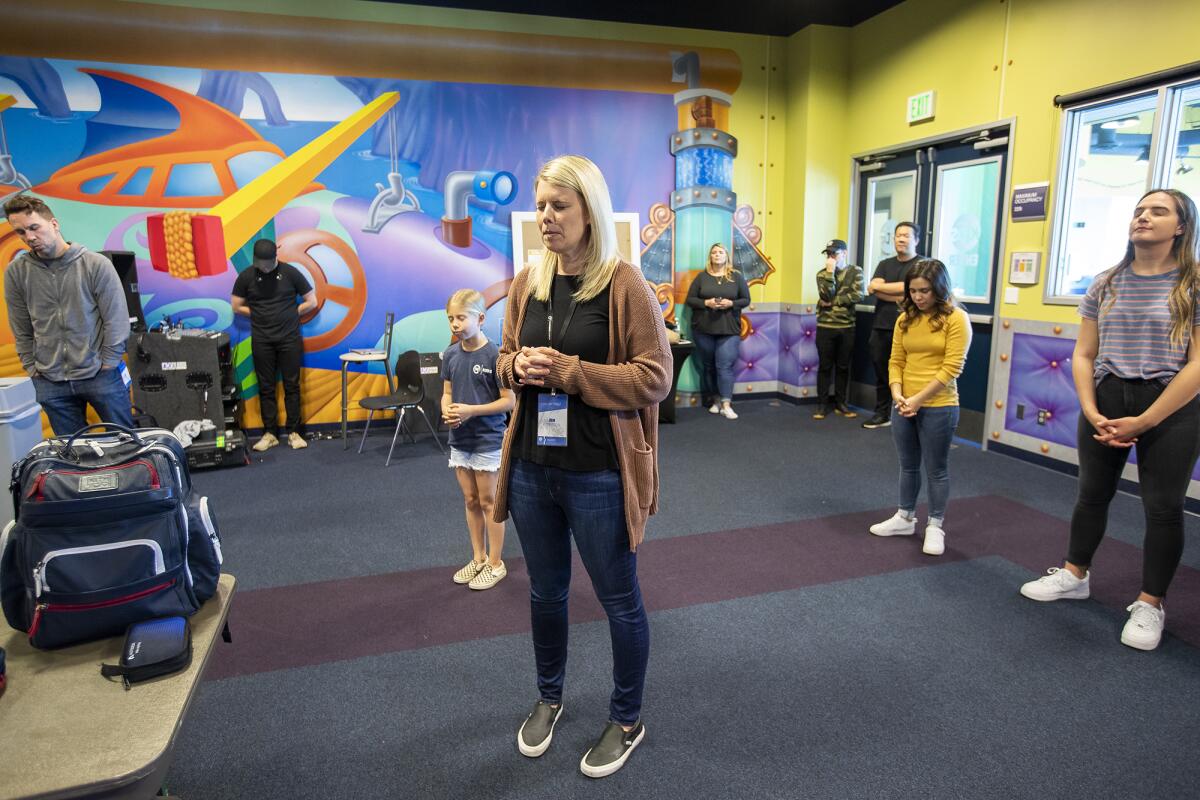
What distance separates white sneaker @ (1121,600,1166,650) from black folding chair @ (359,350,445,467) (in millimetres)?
4182

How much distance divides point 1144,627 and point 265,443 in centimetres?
550

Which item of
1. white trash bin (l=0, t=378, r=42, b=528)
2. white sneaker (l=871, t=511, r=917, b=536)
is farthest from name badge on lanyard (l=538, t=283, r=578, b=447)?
white sneaker (l=871, t=511, r=917, b=536)

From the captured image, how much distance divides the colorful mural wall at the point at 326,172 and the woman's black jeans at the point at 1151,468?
14.8 feet

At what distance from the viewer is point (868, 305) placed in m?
6.34

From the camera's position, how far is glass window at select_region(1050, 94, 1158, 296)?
13.8 ft

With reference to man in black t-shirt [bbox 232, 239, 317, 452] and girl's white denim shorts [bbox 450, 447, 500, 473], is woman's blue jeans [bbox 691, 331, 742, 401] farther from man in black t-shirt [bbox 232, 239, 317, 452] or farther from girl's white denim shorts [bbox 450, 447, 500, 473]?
girl's white denim shorts [bbox 450, 447, 500, 473]

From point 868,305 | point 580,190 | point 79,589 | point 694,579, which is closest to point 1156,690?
point 694,579

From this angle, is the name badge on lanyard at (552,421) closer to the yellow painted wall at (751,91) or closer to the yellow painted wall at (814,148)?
the yellow painted wall at (751,91)

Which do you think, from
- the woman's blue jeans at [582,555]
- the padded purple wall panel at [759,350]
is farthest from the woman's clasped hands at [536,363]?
the padded purple wall panel at [759,350]

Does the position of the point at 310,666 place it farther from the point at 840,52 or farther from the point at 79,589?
the point at 840,52

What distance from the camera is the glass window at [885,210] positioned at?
596 centimetres

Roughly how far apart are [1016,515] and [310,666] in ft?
11.6

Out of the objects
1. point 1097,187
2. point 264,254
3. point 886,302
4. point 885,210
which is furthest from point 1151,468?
point 264,254

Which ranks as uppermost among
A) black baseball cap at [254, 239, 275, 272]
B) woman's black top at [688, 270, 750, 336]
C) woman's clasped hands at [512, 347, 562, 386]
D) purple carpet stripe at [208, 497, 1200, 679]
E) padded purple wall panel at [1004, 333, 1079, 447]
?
black baseball cap at [254, 239, 275, 272]
